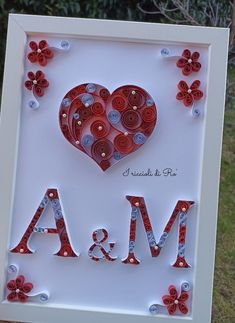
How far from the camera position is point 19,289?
1.85 m

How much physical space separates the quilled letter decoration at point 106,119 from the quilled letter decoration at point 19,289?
0.41 metres

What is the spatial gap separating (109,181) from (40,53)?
0.43 m

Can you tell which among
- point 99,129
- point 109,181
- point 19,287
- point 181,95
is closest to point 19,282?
point 19,287

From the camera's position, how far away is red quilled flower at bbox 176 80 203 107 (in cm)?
181

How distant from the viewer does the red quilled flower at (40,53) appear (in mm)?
1828

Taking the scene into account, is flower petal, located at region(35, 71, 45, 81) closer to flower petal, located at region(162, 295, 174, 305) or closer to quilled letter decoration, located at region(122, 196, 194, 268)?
quilled letter decoration, located at region(122, 196, 194, 268)

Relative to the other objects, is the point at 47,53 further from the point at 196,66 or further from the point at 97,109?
the point at 196,66

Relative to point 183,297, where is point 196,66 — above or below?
above

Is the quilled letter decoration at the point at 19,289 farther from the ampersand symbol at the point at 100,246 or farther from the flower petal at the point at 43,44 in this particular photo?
the flower petal at the point at 43,44

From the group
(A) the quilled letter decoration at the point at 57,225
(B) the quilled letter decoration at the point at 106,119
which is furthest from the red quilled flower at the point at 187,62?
(A) the quilled letter decoration at the point at 57,225

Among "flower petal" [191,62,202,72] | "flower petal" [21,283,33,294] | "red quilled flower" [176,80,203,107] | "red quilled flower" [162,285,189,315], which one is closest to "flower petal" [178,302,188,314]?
"red quilled flower" [162,285,189,315]

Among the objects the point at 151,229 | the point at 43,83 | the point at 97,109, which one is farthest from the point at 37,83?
the point at 151,229

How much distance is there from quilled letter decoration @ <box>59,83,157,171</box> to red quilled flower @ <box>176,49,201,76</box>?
0.42ft

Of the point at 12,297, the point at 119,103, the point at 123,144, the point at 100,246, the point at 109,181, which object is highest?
the point at 119,103
